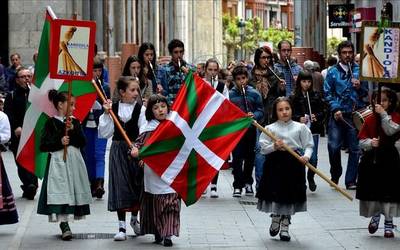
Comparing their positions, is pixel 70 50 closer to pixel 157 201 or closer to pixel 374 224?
pixel 157 201

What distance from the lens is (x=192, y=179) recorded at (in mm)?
13602

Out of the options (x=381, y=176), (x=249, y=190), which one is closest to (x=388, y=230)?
(x=381, y=176)

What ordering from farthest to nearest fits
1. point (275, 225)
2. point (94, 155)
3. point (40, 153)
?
point (94, 155)
point (40, 153)
point (275, 225)

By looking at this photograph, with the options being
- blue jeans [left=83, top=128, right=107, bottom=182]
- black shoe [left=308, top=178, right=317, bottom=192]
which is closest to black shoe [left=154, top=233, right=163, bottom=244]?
blue jeans [left=83, top=128, right=107, bottom=182]

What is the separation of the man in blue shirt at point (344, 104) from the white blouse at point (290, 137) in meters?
4.91

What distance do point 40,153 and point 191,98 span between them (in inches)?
84.8

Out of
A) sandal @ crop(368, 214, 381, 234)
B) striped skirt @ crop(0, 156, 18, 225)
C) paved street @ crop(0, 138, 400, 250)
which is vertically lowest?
paved street @ crop(0, 138, 400, 250)

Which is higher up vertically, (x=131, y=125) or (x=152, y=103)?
(x=152, y=103)

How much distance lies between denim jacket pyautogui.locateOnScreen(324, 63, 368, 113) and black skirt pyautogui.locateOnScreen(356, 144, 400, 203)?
16.1ft

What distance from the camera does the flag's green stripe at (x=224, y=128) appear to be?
1373 centimetres

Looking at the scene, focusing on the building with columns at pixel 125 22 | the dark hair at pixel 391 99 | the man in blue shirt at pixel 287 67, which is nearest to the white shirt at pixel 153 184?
the dark hair at pixel 391 99

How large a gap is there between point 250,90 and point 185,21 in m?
49.4

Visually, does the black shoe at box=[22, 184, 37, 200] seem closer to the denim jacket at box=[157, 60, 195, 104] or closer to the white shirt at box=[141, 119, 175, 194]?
the denim jacket at box=[157, 60, 195, 104]

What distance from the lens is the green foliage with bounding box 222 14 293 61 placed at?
11231 centimetres
